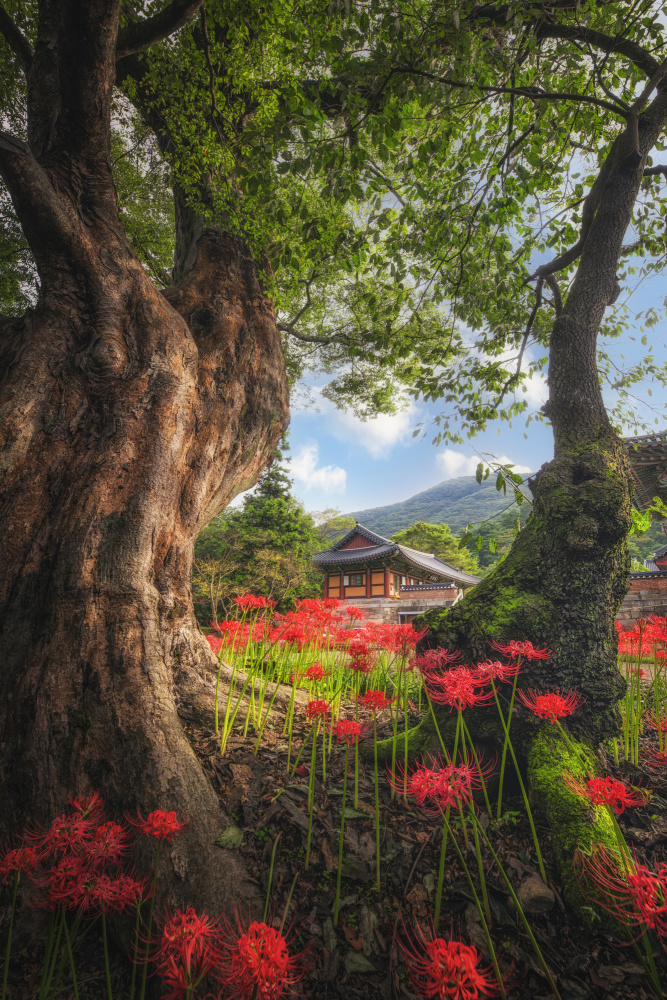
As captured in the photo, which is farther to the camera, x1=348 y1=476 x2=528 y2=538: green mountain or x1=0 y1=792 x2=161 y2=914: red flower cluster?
x1=348 y1=476 x2=528 y2=538: green mountain

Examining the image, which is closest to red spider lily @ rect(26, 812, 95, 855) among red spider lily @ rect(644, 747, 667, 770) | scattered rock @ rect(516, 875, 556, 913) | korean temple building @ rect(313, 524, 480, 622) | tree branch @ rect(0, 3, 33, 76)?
scattered rock @ rect(516, 875, 556, 913)

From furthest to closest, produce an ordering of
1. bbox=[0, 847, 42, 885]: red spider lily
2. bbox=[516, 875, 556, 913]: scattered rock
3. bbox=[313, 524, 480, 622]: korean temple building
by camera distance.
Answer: bbox=[313, 524, 480, 622]: korean temple building, bbox=[516, 875, 556, 913]: scattered rock, bbox=[0, 847, 42, 885]: red spider lily

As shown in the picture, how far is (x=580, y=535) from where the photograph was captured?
2.59 meters

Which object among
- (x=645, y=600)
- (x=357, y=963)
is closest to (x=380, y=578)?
(x=645, y=600)

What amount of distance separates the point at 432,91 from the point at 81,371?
2823mm

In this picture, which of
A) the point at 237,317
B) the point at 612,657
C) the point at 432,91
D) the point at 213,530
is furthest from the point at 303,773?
the point at 213,530

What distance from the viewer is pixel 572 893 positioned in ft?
5.26

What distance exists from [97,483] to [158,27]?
3.88 metres

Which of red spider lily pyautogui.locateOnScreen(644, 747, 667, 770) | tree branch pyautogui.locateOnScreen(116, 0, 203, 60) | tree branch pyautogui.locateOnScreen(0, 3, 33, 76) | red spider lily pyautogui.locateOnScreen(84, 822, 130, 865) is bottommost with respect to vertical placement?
red spider lily pyautogui.locateOnScreen(644, 747, 667, 770)

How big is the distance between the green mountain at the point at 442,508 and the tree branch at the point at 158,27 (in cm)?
12717

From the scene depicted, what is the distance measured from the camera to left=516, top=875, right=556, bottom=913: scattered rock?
1.58 meters

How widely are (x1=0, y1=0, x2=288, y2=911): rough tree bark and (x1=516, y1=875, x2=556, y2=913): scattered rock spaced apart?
113cm

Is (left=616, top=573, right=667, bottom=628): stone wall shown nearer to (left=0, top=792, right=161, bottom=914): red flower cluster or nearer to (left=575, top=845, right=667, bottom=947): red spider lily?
(left=575, top=845, right=667, bottom=947): red spider lily

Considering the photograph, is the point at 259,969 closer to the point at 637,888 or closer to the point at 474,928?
the point at 637,888
